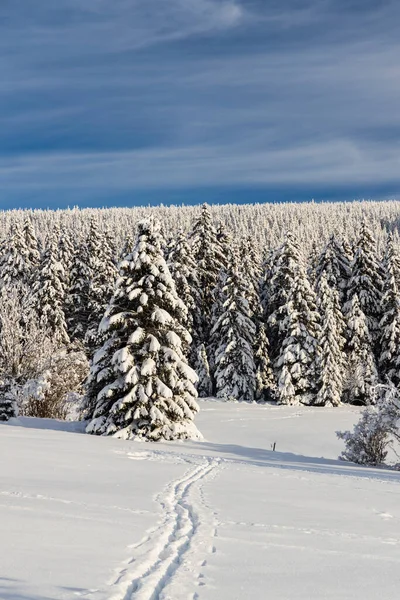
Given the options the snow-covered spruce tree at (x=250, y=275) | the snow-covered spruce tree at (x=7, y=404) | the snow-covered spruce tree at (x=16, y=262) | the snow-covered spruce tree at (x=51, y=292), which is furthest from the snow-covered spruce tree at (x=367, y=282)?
the snow-covered spruce tree at (x=7, y=404)

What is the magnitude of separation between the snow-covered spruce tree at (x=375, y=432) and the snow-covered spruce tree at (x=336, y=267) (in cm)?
3357

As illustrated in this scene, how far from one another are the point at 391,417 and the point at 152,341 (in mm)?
9697

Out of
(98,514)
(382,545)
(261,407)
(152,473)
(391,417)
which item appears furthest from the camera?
(261,407)

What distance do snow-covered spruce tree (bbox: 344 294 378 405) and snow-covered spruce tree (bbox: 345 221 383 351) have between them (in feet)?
6.82

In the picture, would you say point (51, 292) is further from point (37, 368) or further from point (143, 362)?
point (143, 362)

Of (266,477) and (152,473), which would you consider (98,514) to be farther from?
(266,477)

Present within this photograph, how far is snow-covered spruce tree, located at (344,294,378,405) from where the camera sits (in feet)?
156

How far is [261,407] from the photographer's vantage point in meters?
43.2

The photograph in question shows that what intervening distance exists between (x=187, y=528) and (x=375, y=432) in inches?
593

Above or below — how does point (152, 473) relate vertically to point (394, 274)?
below

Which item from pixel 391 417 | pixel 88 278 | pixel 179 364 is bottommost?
pixel 391 417

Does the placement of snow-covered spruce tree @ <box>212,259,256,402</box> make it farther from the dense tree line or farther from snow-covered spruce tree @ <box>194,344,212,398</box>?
snow-covered spruce tree @ <box>194,344,212,398</box>

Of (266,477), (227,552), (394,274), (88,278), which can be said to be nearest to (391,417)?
(266,477)

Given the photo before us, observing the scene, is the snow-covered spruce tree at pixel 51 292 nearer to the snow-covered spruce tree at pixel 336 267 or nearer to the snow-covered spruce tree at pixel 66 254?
the snow-covered spruce tree at pixel 66 254
